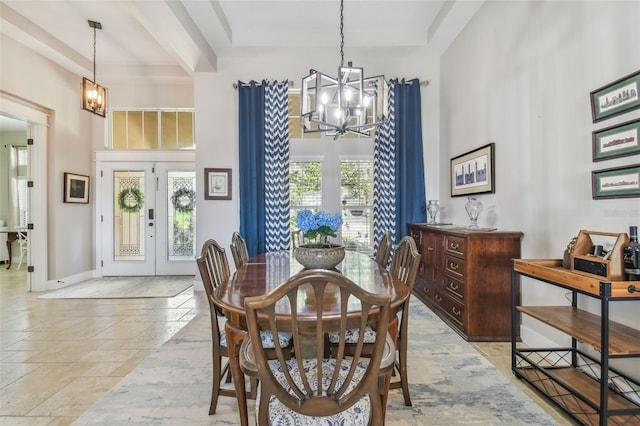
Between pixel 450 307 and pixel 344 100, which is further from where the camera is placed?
pixel 450 307

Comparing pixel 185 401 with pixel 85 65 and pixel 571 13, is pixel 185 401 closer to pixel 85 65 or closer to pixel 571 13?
pixel 571 13

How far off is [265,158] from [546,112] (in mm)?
3183

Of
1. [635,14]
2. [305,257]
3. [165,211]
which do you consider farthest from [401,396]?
[165,211]

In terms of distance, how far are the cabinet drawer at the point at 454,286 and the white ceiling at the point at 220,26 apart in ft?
9.43

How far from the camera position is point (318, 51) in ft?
14.6

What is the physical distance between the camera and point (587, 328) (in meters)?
1.79

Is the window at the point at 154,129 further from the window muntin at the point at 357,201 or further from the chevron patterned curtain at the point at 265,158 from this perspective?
the window muntin at the point at 357,201

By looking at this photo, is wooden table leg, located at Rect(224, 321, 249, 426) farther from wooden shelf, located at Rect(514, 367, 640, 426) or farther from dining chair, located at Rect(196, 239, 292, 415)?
wooden shelf, located at Rect(514, 367, 640, 426)

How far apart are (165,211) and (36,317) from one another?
7.84ft

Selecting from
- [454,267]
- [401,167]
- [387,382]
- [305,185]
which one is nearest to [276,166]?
[305,185]

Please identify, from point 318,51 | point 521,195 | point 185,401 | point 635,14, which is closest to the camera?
point 635,14

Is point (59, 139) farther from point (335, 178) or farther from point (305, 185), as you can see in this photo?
point (335, 178)

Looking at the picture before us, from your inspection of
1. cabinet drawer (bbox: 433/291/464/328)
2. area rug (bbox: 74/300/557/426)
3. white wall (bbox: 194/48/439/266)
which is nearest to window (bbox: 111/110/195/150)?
white wall (bbox: 194/48/439/266)

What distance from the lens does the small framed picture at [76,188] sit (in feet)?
16.6
